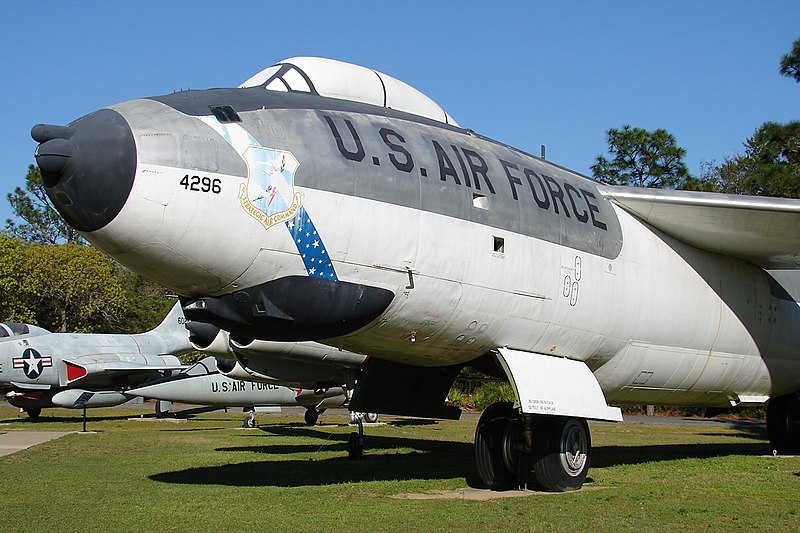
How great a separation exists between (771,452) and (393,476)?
7.94m

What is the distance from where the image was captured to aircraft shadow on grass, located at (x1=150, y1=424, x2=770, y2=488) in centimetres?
1228

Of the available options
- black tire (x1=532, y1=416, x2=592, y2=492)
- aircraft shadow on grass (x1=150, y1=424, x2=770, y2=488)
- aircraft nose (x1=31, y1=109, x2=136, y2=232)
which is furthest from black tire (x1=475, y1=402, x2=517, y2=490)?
aircraft nose (x1=31, y1=109, x2=136, y2=232)

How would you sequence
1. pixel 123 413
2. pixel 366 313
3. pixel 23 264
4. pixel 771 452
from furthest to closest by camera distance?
pixel 23 264
pixel 123 413
pixel 771 452
pixel 366 313

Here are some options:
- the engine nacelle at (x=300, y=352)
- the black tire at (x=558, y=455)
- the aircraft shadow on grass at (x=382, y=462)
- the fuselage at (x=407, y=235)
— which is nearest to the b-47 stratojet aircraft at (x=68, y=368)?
the aircraft shadow on grass at (x=382, y=462)

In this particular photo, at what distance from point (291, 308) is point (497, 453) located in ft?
13.0

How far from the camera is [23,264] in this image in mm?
48438

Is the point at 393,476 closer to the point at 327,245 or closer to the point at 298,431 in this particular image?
the point at 327,245

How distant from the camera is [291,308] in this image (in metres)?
8.59

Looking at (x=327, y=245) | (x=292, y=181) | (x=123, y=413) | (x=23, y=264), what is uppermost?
(x=23, y=264)

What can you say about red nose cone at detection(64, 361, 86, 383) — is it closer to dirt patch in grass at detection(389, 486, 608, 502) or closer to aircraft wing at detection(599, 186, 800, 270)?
dirt patch in grass at detection(389, 486, 608, 502)

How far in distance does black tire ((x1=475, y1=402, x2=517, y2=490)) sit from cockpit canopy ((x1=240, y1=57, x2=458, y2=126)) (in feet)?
13.6

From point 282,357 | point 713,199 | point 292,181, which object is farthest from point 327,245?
point 282,357

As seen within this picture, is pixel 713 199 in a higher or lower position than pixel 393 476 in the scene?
higher

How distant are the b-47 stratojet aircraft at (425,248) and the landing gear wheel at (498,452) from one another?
3 cm
